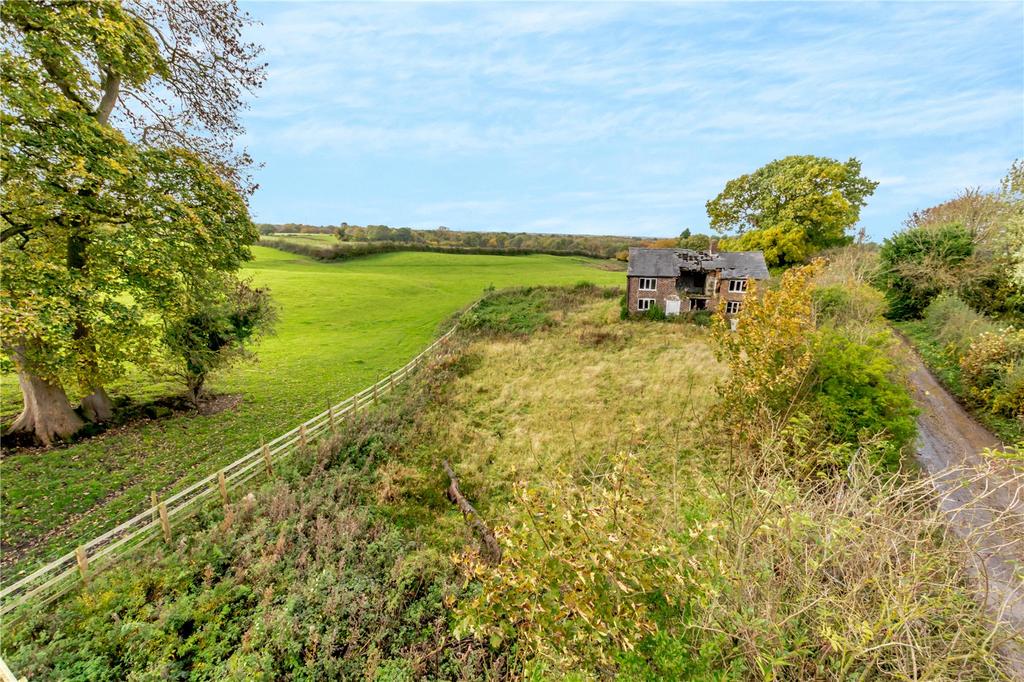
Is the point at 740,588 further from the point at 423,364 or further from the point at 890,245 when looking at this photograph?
the point at 890,245

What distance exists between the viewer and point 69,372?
479 inches

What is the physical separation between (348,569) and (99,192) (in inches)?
506

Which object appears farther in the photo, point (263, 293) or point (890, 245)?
point (890, 245)

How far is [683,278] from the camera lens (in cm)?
3250

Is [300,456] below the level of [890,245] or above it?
below

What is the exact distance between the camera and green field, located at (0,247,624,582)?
1045 cm

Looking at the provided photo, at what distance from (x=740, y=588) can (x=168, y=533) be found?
11913 millimetres

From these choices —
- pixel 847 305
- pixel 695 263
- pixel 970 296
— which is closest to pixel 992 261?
pixel 970 296

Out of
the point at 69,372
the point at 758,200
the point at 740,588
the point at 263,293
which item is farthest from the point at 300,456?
the point at 758,200

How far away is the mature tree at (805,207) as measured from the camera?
35.8 metres

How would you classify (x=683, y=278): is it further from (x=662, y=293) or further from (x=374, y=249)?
(x=374, y=249)

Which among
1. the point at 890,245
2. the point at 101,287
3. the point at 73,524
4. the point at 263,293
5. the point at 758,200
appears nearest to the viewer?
the point at 73,524

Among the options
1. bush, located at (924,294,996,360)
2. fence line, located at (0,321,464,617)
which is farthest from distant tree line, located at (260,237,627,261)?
fence line, located at (0,321,464,617)

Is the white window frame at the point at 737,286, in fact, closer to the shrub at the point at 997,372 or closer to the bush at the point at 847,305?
the bush at the point at 847,305
